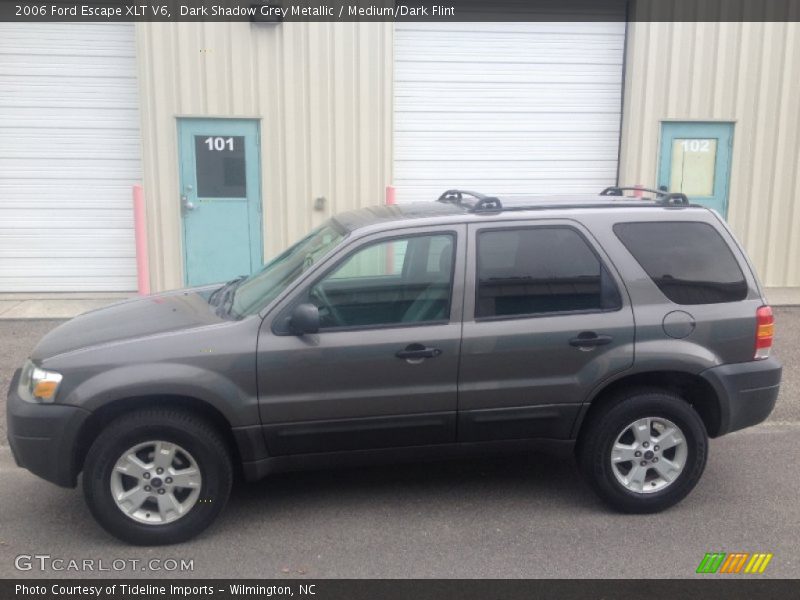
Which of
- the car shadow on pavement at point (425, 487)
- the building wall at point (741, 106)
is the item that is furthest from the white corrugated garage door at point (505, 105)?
the car shadow on pavement at point (425, 487)

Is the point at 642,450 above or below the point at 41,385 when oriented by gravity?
below

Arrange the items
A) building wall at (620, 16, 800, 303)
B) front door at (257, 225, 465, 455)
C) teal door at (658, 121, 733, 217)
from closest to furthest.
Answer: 1. front door at (257, 225, 465, 455)
2. building wall at (620, 16, 800, 303)
3. teal door at (658, 121, 733, 217)

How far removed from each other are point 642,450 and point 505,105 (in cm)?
712

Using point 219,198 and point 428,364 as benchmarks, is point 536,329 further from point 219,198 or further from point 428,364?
point 219,198

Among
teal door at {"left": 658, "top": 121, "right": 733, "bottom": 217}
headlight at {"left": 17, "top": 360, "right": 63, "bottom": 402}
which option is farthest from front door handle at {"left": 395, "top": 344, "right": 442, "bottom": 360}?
teal door at {"left": 658, "top": 121, "right": 733, "bottom": 217}

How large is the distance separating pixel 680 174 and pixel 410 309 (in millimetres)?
7624

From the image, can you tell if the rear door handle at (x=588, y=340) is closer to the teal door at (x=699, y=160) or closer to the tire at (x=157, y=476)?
the tire at (x=157, y=476)

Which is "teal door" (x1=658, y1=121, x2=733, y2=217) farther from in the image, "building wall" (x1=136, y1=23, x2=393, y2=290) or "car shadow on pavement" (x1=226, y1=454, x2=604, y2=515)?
"car shadow on pavement" (x1=226, y1=454, x2=604, y2=515)

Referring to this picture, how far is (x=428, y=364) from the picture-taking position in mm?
4211

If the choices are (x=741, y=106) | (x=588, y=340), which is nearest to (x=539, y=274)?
(x=588, y=340)

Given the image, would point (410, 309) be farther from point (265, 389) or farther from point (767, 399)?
point (767, 399)

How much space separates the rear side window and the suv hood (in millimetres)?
2396

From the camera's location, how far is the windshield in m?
4.35
